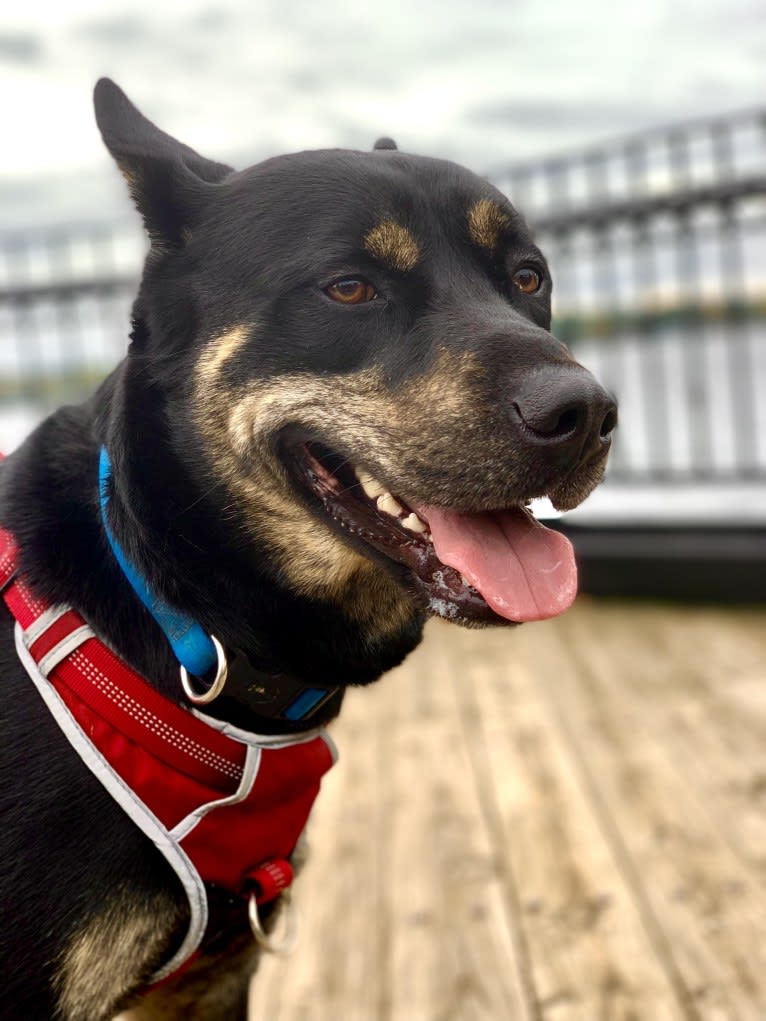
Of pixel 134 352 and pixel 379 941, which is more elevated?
pixel 134 352

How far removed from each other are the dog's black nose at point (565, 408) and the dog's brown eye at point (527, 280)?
47cm

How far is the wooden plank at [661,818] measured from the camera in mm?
2412

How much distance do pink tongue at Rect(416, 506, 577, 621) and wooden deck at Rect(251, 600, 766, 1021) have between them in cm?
109

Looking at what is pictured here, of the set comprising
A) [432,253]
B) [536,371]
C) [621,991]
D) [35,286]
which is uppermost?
[35,286]

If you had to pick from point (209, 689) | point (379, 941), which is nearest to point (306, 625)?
point (209, 689)

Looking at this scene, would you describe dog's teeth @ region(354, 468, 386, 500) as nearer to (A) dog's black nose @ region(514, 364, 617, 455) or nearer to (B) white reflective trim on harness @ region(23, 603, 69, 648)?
(A) dog's black nose @ region(514, 364, 617, 455)

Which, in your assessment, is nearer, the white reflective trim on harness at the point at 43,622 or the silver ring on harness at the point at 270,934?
the white reflective trim on harness at the point at 43,622

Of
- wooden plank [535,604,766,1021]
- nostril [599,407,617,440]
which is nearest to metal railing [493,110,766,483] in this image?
wooden plank [535,604,766,1021]

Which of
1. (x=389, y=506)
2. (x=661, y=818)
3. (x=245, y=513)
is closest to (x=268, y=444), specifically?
(x=245, y=513)

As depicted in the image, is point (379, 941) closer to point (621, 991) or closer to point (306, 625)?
point (621, 991)

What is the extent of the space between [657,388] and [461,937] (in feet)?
13.1

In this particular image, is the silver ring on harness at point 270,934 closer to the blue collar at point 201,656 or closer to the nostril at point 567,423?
the blue collar at point 201,656

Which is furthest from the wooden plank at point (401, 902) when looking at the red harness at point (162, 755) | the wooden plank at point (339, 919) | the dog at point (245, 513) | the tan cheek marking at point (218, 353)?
the tan cheek marking at point (218, 353)

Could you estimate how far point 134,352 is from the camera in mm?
1796
